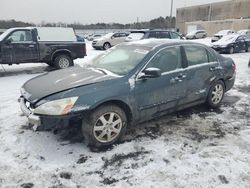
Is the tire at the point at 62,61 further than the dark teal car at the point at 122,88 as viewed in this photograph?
Yes

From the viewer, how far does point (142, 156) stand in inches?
140

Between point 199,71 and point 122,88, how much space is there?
1882mm

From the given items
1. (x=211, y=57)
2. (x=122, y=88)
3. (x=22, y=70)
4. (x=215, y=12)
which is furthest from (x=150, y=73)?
(x=215, y=12)

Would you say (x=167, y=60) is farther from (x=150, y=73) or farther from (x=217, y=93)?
(x=217, y=93)

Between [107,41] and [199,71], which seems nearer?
[199,71]

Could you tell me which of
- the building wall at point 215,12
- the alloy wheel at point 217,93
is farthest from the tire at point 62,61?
the building wall at point 215,12

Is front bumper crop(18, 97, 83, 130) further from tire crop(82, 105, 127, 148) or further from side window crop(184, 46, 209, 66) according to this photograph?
side window crop(184, 46, 209, 66)

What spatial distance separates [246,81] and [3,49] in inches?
334

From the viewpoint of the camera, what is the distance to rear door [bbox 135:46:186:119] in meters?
3.99

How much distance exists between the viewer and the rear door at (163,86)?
157 inches

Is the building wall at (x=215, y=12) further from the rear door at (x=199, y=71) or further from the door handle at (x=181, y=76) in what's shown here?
the door handle at (x=181, y=76)

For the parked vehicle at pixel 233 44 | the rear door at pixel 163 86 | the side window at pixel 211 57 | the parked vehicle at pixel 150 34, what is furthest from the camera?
the parked vehicle at pixel 233 44

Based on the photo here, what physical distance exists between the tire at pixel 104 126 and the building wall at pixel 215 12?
62873 millimetres

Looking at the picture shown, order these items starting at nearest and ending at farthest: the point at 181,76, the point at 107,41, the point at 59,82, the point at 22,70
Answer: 1. the point at 59,82
2. the point at 181,76
3. the point at 22,70
4. the point at 107,41
